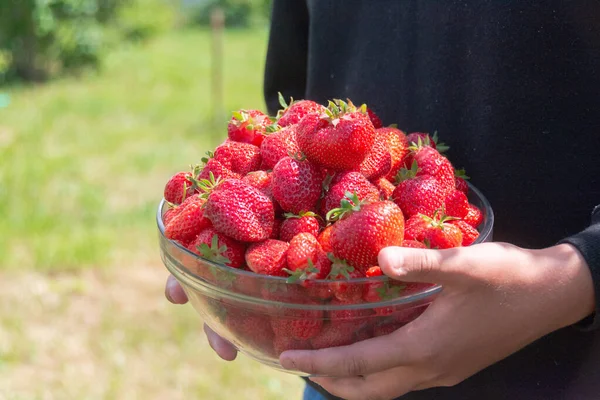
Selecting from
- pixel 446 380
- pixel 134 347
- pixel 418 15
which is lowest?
pixel 134 347

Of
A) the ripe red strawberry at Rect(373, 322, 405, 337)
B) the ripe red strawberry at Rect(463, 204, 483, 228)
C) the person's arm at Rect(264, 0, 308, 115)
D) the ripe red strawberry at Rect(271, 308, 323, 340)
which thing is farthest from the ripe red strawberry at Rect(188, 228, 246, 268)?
the person's arm at Rect(264, 0, 308, 115)

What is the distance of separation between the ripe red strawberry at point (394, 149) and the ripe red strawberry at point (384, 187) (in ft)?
0.10

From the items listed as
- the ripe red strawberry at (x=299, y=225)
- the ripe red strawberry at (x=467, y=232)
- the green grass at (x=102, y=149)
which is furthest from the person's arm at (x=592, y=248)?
the green grass at (x=102, y=149)

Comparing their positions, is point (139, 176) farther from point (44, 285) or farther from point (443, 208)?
point (443, 208)

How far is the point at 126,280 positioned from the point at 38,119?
2.44 m

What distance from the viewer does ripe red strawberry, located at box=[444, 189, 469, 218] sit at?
0.96m

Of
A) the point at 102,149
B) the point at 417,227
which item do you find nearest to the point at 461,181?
the point at 417,227

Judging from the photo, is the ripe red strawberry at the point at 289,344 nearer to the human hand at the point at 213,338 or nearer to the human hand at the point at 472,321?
the human hand at the point at 472,321

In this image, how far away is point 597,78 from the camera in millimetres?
989

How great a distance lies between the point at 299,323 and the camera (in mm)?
835

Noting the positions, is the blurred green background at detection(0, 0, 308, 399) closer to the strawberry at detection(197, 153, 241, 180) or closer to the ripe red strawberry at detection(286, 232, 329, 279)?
the strawberry at detection(197, 153, 241, 180)

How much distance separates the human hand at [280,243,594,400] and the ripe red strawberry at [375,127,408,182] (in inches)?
10.2

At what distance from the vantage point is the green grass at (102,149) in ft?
11.0

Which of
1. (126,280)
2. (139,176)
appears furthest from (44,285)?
(139,176)
